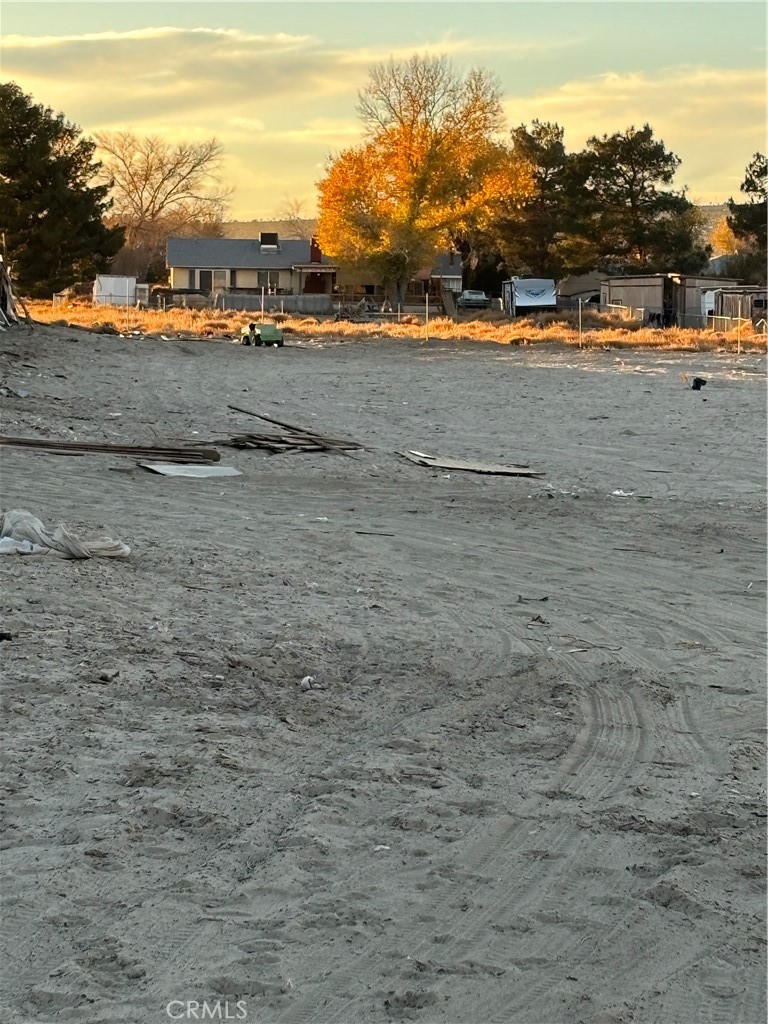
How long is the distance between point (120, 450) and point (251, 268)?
234 feet

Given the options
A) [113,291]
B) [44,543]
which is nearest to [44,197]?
[113,291]

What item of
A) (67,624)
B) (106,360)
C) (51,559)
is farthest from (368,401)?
(67,624)

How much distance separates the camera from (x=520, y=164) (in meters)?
68.2

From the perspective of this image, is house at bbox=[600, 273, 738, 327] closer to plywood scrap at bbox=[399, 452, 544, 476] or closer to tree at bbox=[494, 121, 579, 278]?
tree at bbox=[494, 121, 579, 278]

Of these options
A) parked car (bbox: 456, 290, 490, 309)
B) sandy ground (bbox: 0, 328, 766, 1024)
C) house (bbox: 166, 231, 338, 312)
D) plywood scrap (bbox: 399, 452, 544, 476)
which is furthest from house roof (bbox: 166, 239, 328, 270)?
sandy ground (bbox: 0, 328, 766, 1024)

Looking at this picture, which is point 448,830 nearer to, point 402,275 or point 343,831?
point 343,831

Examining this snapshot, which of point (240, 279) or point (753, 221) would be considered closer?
point (753, 221)

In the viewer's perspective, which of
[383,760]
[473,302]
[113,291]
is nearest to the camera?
[383,760]

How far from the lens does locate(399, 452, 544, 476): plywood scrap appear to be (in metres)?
16.1

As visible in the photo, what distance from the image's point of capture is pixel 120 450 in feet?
51.8

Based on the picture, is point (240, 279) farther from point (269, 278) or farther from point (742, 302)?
point (742, 302)

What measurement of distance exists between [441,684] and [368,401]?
57.2 ft

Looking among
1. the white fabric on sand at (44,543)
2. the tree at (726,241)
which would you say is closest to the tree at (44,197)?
the tree at (726,241)

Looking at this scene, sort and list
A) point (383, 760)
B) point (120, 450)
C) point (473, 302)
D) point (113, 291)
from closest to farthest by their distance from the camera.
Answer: point (383, 760) → point (120, 450) → point (113, 291) → point (473, 302)
